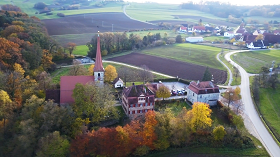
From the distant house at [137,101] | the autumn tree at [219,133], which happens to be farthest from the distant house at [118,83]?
the autumn tree at [219,133]

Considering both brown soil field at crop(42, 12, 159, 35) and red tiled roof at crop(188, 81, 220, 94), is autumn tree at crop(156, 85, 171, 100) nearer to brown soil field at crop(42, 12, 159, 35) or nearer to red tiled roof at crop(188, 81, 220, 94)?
red tiled roof at crop(188, 81, 220, 94)

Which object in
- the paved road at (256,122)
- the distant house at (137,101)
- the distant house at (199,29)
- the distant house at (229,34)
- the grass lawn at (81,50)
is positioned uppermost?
the distant house at (199,29)

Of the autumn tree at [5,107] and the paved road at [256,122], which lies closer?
the autumn tree at [5,107]

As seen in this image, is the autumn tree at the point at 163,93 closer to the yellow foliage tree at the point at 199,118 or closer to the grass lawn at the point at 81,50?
the yellow foliage tree at the point at 199,118

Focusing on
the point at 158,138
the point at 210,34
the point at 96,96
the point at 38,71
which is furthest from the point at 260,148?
the point at 210,34

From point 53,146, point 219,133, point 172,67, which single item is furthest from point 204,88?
point 53,146

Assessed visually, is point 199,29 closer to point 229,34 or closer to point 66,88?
point 229,34
